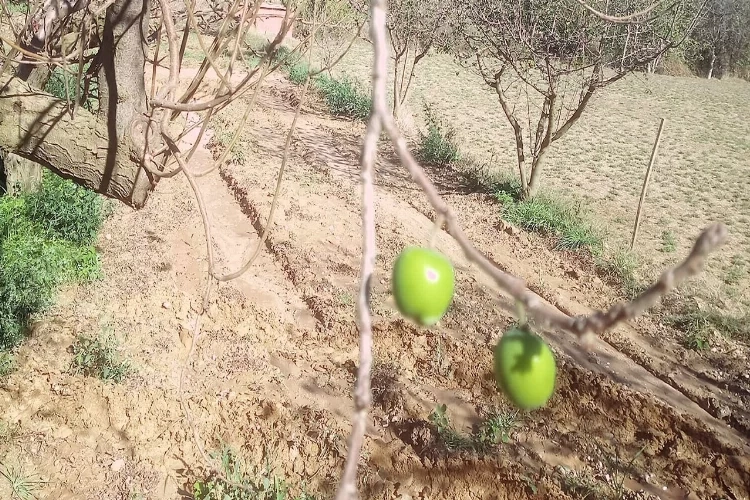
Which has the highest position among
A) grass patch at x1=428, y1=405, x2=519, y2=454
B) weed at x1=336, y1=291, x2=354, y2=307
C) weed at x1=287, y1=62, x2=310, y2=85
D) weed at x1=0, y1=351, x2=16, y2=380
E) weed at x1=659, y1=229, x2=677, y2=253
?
weed at x1=287, y1=62, x2=310, y2=85

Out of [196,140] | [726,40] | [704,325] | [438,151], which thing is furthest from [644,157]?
[726,40]

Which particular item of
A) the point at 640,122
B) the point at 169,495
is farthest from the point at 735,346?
the point at 640,122

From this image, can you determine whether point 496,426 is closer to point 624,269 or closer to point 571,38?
point 624,269

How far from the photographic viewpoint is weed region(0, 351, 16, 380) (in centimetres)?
376

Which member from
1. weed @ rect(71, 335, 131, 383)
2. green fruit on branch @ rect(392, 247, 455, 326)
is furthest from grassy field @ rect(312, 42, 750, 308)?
green fruit on branch @ rect(392, 247, 455, 326)

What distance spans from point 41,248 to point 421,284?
200 inches

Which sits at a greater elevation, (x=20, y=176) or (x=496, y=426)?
(x=20, y=176)

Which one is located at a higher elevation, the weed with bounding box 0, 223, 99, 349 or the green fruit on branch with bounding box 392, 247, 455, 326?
the green fruit on branch with bounding box 392, 247, 455, 326

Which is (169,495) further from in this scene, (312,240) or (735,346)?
(735,346)

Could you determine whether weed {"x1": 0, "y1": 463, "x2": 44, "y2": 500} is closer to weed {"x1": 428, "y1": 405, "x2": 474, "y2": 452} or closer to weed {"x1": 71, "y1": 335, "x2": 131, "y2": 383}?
weed {"x1": 71, "y1": 335, "x2": 131, "y2": 383}

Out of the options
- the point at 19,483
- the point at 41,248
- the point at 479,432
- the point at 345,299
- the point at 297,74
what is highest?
the point at 297,74

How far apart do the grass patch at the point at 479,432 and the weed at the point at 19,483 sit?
236 centimetres

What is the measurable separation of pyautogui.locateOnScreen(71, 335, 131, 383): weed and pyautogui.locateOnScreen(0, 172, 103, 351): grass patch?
520 millimetres

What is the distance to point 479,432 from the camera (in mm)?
3637
